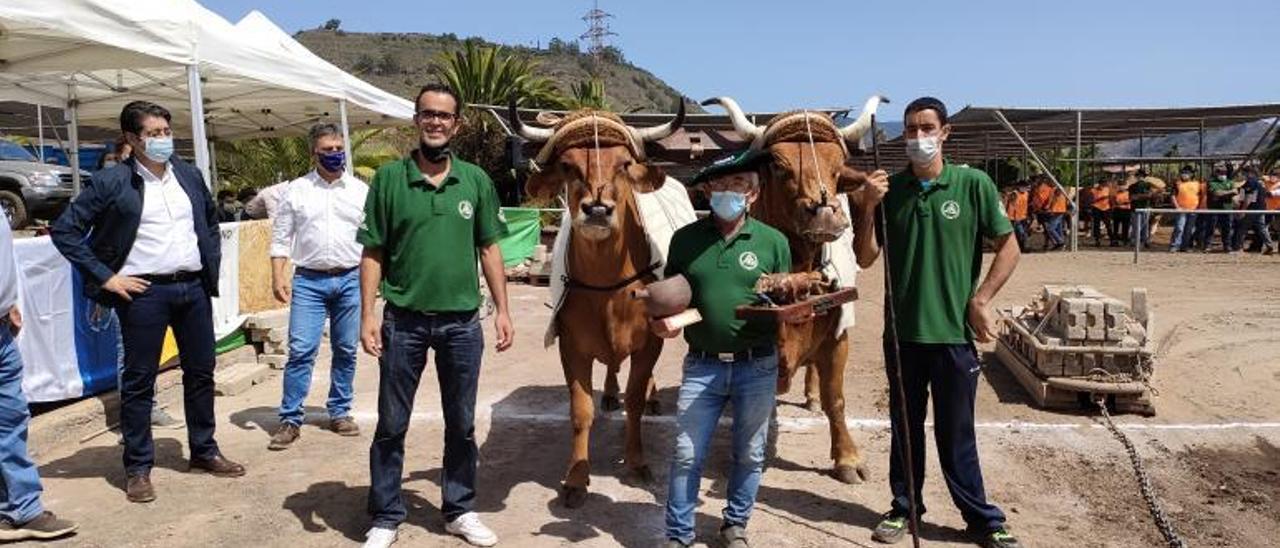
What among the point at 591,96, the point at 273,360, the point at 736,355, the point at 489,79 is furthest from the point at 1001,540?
the point at 489,79

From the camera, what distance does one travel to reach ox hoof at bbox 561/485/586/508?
484 cm

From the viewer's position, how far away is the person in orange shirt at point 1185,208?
57.0ft

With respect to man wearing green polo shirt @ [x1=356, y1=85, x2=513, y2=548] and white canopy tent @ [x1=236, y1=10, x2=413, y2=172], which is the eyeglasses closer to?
man wearing green polo shirt @ [x1=356, y1=85, x2=513, y2=548]

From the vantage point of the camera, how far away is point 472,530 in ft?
14.1

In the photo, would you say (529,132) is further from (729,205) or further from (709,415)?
(709,415)

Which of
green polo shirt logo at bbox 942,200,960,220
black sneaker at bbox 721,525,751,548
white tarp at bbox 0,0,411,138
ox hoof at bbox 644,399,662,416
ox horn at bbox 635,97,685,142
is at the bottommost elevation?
black sneaker at bbox 721,525,751,548

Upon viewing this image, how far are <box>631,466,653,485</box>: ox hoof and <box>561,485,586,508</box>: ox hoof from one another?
434 millimetres

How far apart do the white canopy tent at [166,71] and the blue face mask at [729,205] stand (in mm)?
5422

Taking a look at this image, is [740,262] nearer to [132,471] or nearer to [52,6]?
[132,471]

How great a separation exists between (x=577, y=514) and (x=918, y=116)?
2.65 m

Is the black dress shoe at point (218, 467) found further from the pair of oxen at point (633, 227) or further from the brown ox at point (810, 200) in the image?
the brown ox at point (810, 200)

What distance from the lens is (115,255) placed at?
4.75 meters

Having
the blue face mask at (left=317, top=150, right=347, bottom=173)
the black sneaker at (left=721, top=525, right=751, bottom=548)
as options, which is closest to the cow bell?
the black sneaker at (left=721, top=525, right=751, bottom=548)

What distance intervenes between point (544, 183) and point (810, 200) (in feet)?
4.64
